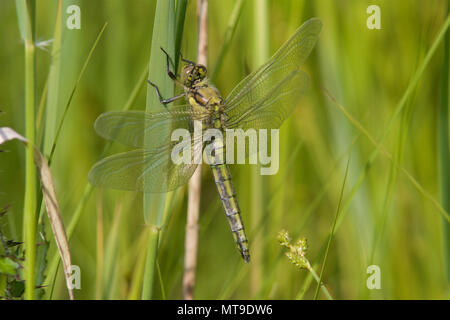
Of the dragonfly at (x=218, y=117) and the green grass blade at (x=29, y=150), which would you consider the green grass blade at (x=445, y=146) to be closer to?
the dragonfly at (x=218, y=117)

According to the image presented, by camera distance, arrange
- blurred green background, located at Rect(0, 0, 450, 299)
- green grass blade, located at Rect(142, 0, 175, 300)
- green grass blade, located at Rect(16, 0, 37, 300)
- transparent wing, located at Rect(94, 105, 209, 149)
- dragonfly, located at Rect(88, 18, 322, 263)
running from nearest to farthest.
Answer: green grass blade, located at Rect(16, 0, 37, 300)
green grass blade, located at Rect(142, 0, 175, 300)
transparent wing, located at Rect(94, 105, 209, 149)
dragonfly, located at Rect(88, 18, 322, 263)
blurred green background, located at Rect(0, 0, 450, 299)

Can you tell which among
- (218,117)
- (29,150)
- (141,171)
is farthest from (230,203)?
(29,150)

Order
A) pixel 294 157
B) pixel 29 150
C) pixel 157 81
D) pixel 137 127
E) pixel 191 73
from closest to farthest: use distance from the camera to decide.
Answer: pixel 29 150, pixel 157 81, pixel 137 127, pixel 191 73, pixel 294 157

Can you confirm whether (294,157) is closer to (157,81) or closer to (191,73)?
(191,73)

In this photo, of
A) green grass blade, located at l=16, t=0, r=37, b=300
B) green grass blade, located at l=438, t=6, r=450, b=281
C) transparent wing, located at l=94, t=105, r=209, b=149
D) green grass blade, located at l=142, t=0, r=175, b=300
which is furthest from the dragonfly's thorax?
green grass blade, located at l=438, t=6, r=450, b=281

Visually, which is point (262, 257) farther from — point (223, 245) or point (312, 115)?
point (312, 115)

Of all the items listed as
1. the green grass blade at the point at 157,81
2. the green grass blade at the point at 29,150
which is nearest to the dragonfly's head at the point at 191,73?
the green grass blade at the point at 157,81

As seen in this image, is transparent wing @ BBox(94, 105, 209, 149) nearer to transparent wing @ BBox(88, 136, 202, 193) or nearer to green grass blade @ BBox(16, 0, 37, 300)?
transparent wing @ BBox(88, 136, 202, 193)
